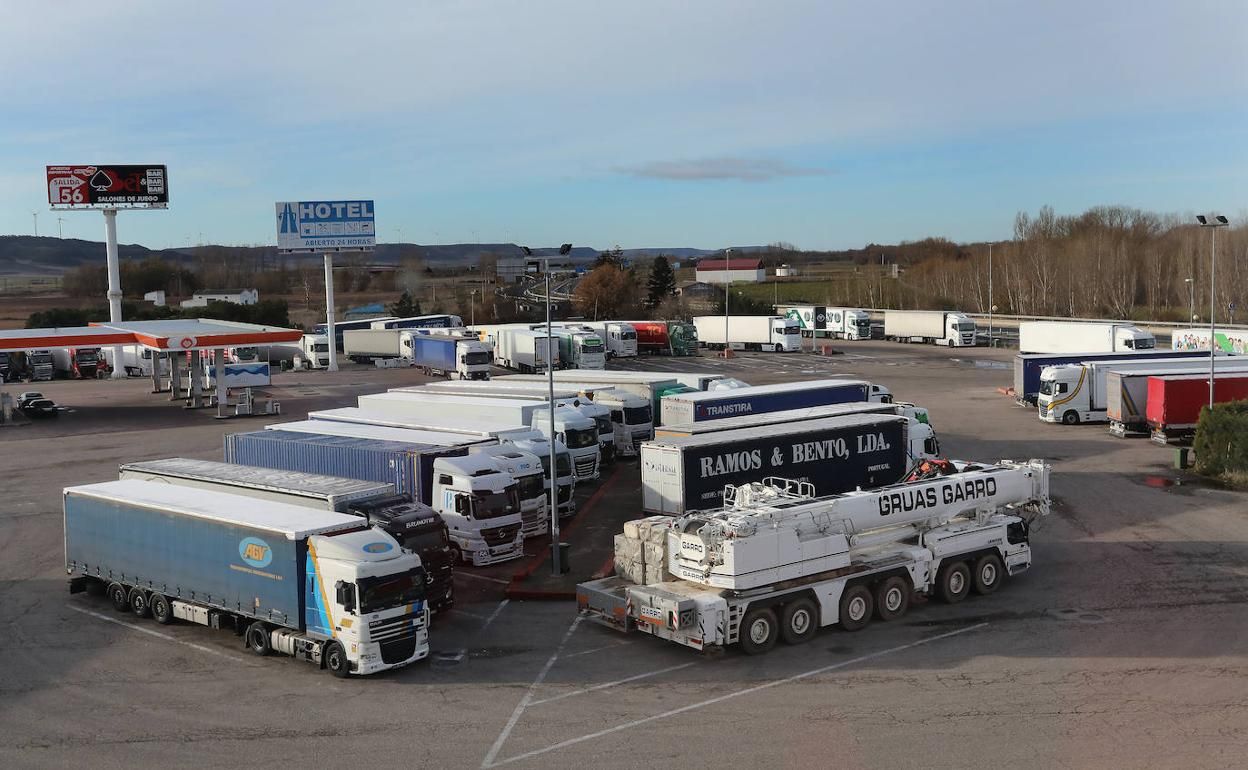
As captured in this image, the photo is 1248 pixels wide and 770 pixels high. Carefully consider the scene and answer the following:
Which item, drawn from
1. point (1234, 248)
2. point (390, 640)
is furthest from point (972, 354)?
point (390, 640)

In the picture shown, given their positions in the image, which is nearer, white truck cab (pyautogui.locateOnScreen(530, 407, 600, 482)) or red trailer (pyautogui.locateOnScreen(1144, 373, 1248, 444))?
white truck cab (pyautogui.locateOnScreen(530, 407, 600, 482))

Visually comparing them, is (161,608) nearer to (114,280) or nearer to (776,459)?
(776,459)

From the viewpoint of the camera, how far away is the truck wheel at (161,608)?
20.3 m

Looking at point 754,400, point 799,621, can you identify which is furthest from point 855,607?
point 754,400

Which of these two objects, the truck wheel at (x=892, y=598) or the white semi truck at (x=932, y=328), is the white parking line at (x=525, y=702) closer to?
the truck wheel at (x=892, y=598)

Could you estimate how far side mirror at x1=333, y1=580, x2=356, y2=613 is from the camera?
54.9ft

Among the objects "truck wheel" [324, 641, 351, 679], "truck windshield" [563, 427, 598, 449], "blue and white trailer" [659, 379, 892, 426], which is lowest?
"truck wheel" [324, 641, 351, 679]

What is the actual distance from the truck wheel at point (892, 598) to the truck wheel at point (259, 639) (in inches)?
433

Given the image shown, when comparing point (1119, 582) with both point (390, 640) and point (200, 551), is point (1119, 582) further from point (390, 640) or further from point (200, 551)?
point (200, 551)

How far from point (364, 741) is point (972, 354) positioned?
70725 millimetres

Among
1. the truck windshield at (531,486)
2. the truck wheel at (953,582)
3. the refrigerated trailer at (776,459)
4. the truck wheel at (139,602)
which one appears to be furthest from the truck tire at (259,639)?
the truck wheel at (953,582)

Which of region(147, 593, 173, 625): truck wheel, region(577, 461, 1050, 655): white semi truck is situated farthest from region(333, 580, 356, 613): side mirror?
region(147, 593, 173, 625): truck wheel

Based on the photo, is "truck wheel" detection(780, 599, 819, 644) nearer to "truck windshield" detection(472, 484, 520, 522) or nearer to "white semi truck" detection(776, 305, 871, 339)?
"truck windshield" detection(472, 484, 520, 522)

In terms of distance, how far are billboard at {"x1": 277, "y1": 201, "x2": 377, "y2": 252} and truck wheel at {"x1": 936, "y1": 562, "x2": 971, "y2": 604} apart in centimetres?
6298
